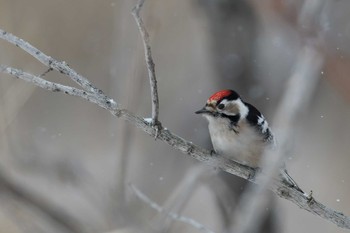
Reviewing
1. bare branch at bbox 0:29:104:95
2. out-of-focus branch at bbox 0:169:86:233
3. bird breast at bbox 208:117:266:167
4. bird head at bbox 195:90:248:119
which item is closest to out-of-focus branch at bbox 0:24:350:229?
bare branch at bbox 0:29:104:95

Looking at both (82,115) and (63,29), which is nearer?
(63,29)

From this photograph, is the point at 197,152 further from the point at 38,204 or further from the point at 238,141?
the point at 38,204

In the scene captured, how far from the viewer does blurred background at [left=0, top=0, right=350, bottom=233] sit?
99.2 inches

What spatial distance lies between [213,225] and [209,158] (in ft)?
10.5

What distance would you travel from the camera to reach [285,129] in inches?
40.0

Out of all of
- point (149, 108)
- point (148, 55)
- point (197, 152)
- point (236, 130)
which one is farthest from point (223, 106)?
point (149, 108)

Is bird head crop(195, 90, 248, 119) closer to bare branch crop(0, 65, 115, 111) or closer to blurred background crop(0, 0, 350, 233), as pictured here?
blurred background crop(0, 0, 350, 233)

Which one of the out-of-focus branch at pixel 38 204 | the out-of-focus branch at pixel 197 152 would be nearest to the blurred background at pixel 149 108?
the out-of-focus branch at pixel 38 204

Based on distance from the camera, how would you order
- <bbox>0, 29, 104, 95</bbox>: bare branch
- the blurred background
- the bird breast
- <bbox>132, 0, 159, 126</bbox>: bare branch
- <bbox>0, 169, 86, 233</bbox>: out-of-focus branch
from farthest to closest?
1. the blurred background
2. <bbox>0, 169, 86, 233</bbox>: out-of-focus branch
3. the bird breast
4. <bbox>0, 29, 104, 95</bbox>: bare branch
5. <bbox>132, 0, 159, 126</bbox>: bare branch

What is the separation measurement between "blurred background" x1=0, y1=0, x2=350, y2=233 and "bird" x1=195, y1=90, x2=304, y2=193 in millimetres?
297

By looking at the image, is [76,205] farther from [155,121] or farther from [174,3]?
[155,121]

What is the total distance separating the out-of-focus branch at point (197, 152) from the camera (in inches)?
66.9

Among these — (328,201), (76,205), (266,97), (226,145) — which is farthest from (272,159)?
(328,201)

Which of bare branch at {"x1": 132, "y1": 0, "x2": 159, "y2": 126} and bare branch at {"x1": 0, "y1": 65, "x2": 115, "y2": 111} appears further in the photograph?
bare branch at {"x1": 0, "y1": 65, "x2": 115, "y2": 111}
